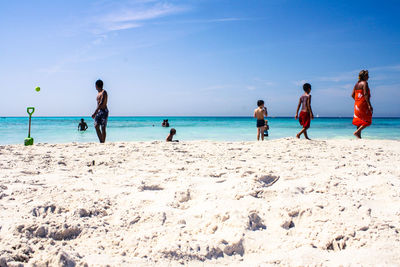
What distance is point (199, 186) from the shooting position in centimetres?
257

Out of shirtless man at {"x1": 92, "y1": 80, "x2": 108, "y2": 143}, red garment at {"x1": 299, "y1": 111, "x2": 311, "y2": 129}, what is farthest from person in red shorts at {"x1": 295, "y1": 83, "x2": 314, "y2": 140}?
shirtless man at {"x1": 92, "y1": 80, "x2": 108, "y2": 143}

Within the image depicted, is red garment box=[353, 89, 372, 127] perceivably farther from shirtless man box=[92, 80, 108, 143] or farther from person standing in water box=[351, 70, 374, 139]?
shirtless man box=[92, 80, 108, 143]

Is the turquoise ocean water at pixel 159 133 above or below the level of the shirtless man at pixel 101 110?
below

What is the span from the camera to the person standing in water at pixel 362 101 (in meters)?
6.40

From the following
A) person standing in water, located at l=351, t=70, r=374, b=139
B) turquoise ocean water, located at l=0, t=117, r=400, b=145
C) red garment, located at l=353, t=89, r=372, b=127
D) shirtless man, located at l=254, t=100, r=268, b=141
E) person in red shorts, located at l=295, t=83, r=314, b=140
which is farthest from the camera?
turquoise ocean water, located at l=0, t=117, r=400, b=145

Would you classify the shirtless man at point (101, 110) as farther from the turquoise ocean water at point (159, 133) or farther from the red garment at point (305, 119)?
the red garment at point (305, 119)

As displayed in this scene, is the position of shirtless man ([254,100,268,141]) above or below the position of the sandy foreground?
above

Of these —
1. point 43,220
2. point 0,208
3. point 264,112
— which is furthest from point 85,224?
point 264,112

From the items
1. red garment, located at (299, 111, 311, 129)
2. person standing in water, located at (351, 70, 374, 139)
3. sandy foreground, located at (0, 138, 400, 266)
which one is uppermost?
person standing in water, located at (351, 70, 374, 139)

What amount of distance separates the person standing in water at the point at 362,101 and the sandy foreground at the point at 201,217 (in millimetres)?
3832

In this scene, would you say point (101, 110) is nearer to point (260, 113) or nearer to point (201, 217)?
point (260, 113)

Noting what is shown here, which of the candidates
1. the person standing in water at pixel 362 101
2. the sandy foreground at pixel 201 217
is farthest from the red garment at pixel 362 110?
the sandy foreground at pixel 201 217

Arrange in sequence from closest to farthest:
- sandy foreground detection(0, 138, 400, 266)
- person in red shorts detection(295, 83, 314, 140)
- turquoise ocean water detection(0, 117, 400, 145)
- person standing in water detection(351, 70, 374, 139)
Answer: sandy foreground detection(0, 138, 400, 266) < person standing in water detection(351, 70, 374, 139) < person in red shorts detection(295, 83, 314, 140) < turquoise ocean water detection(0, 117, 400, 145)

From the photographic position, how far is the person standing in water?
6.40 meters
